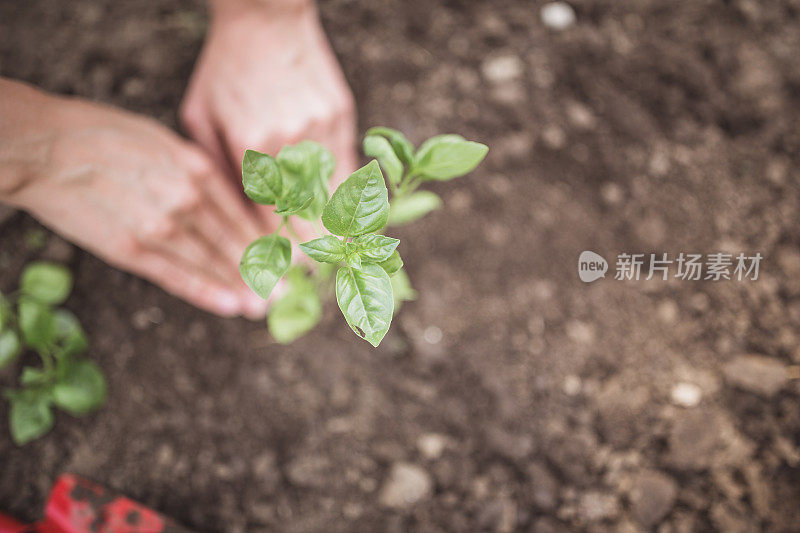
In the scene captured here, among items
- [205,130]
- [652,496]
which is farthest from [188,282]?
[652,496]

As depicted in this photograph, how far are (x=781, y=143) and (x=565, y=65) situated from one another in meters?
0.69

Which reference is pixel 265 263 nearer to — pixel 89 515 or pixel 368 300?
pixel 368 300

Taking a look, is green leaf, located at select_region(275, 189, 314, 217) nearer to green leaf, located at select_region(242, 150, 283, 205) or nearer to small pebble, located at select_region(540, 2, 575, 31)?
green leaf, located at select_region(242, 150, 283, 205)

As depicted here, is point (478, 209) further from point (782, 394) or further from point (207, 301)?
point (782, 394)

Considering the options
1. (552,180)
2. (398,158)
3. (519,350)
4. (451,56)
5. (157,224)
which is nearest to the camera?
(398,158)

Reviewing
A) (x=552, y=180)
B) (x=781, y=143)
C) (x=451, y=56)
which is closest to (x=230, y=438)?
(x=552, y=180)

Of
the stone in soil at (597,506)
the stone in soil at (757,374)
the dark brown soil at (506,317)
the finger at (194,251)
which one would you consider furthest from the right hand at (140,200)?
the stone in soil at (757,374)

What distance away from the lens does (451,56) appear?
5.95 feet

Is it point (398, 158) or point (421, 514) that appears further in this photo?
point (421, 514)

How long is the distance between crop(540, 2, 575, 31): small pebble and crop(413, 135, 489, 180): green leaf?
3.80 ft

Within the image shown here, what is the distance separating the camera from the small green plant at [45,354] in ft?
4.17

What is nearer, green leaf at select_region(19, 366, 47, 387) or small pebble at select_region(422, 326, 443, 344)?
green leaf at select_region(19, 366, 47, 387)

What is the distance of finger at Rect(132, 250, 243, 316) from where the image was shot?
139 centimetres

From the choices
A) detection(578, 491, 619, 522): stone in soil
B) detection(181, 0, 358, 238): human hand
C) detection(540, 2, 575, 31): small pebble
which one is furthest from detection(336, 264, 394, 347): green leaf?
detection(540, 2, 575, 31): small pebble
